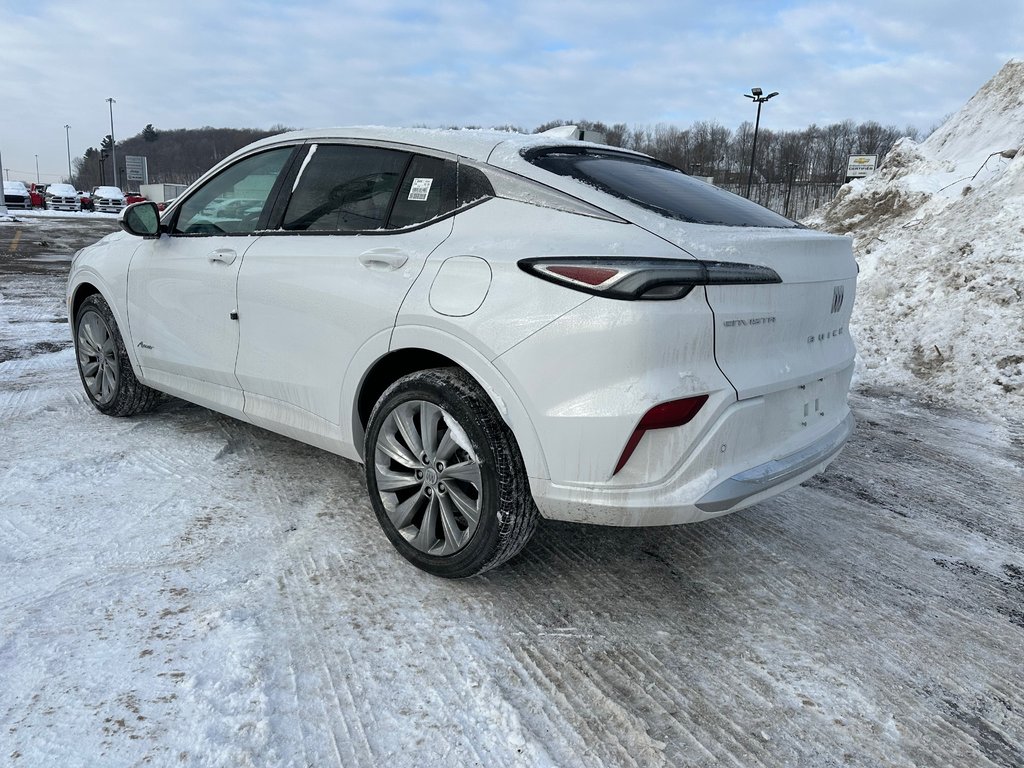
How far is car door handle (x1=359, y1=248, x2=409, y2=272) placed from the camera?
2795 millimetres

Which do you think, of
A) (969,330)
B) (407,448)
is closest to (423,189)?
(407,448)

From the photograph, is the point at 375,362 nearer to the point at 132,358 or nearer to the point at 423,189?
the point at 423,189

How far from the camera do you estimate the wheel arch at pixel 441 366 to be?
95.3 inches

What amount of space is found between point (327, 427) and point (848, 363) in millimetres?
2251

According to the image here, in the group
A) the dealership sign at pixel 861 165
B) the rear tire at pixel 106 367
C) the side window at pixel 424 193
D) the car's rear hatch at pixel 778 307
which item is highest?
the dealership sign at pixel 861 165

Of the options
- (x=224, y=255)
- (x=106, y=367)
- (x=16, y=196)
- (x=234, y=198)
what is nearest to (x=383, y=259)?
(x=224, y=255)

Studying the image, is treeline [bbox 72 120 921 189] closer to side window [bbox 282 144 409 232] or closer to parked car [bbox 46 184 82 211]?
parked car [bbox 46 184 82 211]

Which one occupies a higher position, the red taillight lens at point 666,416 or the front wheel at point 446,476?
the red taillight lens at point 666,416

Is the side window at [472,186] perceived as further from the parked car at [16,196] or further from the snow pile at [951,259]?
the parked car at [16,196]

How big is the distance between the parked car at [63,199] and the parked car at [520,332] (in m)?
51.3

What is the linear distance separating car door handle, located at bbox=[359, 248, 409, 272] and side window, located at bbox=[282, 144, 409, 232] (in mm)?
149

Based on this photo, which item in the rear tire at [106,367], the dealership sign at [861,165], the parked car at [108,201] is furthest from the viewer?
the parked car at [108,201]

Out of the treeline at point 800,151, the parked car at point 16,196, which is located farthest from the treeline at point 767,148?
the parked car at point 16,196

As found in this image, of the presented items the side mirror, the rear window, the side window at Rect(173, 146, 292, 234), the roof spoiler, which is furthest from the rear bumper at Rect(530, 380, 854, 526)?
the side mirror
